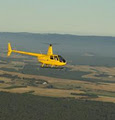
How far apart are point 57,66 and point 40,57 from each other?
675 cm

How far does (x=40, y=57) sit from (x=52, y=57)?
444cm

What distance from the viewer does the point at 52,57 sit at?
10294 cm

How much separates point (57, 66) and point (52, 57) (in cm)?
408

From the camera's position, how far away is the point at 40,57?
104312 mm

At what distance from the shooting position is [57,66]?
10488cm
